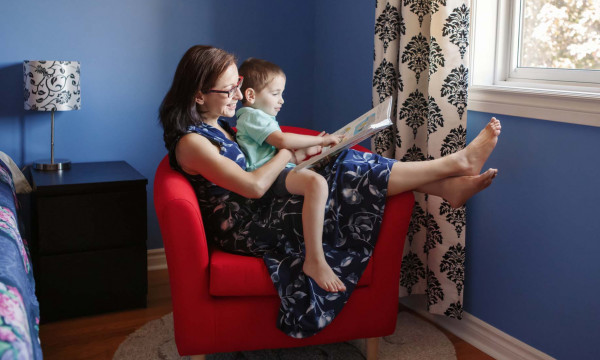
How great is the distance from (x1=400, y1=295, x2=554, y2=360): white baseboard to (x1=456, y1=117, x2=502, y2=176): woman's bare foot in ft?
2.15

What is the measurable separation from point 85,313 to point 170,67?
4.05 feet

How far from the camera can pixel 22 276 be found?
1.54m

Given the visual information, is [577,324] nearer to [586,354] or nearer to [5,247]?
[586,354]

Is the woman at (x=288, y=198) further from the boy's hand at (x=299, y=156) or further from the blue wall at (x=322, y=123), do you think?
the blue wall at (x=322, y=123)

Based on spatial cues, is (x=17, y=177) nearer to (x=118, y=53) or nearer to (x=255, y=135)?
(x=118, y=53)

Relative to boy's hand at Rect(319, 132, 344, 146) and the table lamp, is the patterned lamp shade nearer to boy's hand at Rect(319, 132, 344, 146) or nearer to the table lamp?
the table lamp

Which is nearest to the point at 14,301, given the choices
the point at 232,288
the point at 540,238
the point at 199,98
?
the point at 232,288

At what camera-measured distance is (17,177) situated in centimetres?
250

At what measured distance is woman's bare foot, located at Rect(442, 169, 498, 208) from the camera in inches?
74.6

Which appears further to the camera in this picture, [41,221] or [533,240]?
[41,221]

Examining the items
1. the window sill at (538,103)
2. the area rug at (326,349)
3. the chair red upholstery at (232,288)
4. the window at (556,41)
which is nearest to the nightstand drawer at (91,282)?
the area rug at (326,349)

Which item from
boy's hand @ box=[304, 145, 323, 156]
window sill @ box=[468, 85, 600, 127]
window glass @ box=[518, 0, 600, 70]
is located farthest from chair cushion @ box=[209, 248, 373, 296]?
window glass @ box=[518, 0, 600, 70]

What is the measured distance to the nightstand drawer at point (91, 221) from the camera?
2418mm

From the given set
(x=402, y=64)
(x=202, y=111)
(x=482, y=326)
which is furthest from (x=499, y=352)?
(x=202, y=111)
